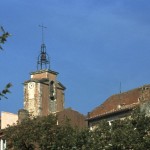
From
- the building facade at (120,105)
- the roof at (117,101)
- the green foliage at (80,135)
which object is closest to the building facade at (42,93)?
the roof at (117,101)

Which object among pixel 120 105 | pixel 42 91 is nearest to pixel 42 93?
pixel 42 91

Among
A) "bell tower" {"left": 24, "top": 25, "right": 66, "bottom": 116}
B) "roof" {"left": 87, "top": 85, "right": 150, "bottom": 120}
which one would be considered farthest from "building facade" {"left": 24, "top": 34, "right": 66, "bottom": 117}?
"roof" {"left": 87, "top": 85, "right": 150, "bottom": 120}

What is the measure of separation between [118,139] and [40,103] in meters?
53.9

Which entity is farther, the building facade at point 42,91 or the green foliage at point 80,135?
the building facade at point 42,91

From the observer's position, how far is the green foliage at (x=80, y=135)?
41.1 metres

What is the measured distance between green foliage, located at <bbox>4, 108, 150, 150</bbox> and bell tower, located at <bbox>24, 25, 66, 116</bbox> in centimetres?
4176

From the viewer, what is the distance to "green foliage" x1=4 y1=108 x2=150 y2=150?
4112 cm

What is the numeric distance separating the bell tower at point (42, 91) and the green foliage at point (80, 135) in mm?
41758

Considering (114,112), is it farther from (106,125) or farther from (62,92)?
(62,92)

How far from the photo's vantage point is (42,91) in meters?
95.5

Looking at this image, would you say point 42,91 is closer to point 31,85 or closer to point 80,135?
point 31,85

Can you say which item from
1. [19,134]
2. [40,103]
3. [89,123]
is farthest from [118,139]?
[40,103]

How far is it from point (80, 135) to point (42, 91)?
49.9 metres

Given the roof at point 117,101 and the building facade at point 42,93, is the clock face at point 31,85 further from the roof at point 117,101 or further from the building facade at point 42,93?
the roof at point 117,101
